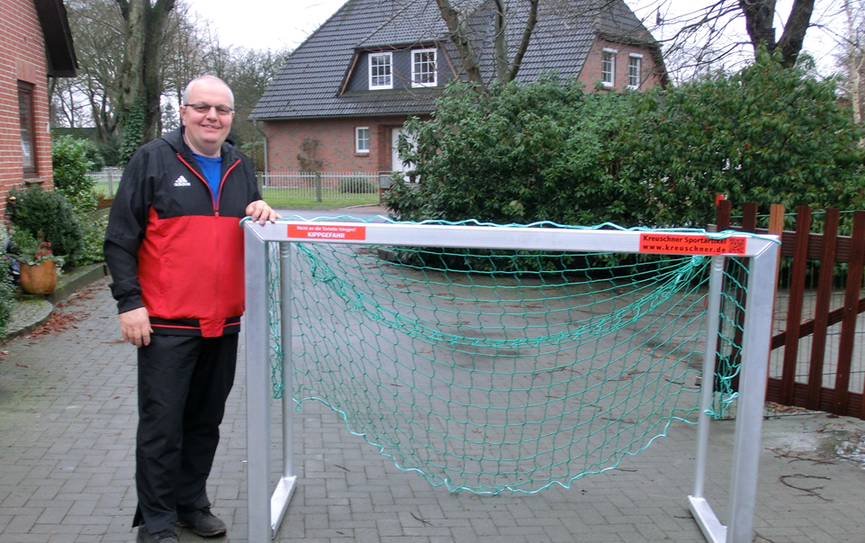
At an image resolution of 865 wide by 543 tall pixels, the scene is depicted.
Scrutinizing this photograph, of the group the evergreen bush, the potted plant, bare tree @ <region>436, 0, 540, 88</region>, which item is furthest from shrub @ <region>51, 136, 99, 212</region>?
bare tree @ <region>436, 0, 540, 88</region>

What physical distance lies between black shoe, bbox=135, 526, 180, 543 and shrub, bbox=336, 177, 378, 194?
2491cm

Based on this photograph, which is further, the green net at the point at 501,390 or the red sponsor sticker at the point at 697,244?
the green net at the point at 501,390

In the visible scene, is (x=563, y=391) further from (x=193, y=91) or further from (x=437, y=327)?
(x=193, y=91)

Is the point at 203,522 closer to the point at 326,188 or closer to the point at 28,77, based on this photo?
the point at 28,77

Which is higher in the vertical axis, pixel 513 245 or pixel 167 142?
pixel 167 142

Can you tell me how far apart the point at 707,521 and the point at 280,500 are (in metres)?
2.12

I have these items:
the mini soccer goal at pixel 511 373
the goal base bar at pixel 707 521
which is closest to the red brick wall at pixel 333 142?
the mini soccer goal at pixel 511 373

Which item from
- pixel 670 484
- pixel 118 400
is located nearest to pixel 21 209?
pixel 118 400

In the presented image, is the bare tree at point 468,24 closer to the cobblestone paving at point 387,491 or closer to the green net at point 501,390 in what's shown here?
the green net at point 501,390

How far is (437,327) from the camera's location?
782 cm

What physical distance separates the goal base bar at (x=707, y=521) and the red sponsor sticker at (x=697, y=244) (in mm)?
1360

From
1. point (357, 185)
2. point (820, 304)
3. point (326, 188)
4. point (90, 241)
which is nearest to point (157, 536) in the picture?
point (820, 304)

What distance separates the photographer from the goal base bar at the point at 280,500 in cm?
354

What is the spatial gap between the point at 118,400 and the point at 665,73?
1026cm
